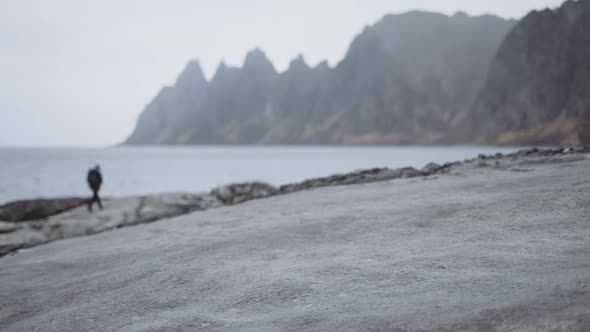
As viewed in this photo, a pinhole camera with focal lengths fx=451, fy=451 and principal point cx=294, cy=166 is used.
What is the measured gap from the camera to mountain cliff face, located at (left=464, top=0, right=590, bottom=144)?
109562 mm

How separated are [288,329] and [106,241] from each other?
7.89 metres

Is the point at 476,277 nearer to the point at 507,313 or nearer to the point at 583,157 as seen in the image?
the point at 507,313

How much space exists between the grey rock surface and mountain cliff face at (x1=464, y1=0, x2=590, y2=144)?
106 metres

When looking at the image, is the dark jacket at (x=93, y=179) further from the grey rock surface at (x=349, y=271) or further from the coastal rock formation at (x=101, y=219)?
the grey rock surface at (x=349, y=271)

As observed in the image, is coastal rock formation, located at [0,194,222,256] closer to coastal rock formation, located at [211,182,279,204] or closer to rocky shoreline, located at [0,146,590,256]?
rocky shoreline, located at [0,146,590,256]

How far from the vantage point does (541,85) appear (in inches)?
4840

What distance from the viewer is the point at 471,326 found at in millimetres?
3562

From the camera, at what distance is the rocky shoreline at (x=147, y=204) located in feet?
43.7

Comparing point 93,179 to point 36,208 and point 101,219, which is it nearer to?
point 101,219

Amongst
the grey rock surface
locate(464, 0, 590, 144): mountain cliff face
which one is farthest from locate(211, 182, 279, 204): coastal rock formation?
locate(464, 0, 590, 144): mountain cliff face

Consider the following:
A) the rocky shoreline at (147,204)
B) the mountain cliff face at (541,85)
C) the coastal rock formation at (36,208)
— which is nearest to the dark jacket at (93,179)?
the rocky shoreline at (147,204)

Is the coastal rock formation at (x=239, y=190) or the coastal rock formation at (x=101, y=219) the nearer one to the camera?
the coastal rock formation at (x=101, y=219)

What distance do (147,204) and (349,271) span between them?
12.7 metres

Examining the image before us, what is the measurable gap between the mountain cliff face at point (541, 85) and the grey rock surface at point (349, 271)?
106183mm
